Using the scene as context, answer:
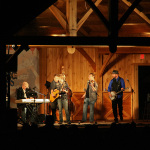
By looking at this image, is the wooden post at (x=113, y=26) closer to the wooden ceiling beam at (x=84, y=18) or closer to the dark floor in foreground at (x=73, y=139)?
the dark floor in foreground at (x=73, y=139)

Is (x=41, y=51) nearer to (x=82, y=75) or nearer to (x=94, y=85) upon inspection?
(x=82, y=75)

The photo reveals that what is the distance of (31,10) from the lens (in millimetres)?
7355

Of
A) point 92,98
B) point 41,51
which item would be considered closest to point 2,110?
point 92,98

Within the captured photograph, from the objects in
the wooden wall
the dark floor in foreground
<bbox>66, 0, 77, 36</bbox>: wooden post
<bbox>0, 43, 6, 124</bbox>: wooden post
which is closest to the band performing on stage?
the wooden wall

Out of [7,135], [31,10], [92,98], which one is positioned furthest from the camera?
[92,98]

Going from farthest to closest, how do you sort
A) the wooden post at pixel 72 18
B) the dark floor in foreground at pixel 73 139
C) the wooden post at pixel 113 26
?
the wooden post at pixel 72 18 < the wooden post at pixel 113 26 < the dark floor in foreground at pixel 73 139

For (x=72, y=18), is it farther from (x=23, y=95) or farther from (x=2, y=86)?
(x=2, y=86)

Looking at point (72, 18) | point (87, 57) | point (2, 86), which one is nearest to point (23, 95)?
point (87, 57)

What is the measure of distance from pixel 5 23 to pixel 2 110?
2030mm

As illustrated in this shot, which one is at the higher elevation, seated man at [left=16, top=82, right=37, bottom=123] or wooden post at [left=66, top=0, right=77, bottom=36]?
wooden post at [left=66, top=0, right=77, bottom=36]

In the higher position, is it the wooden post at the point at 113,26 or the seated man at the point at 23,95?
the wooden post at the point at 113,26

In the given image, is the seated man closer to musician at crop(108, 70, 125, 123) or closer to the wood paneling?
musician at crop(108, 70, 125, 123)

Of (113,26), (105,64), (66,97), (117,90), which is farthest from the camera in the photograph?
(105,64)

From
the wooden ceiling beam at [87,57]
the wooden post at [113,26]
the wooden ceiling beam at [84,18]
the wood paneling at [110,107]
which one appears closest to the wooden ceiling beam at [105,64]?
the wooden ceiling beam at [87,57]
